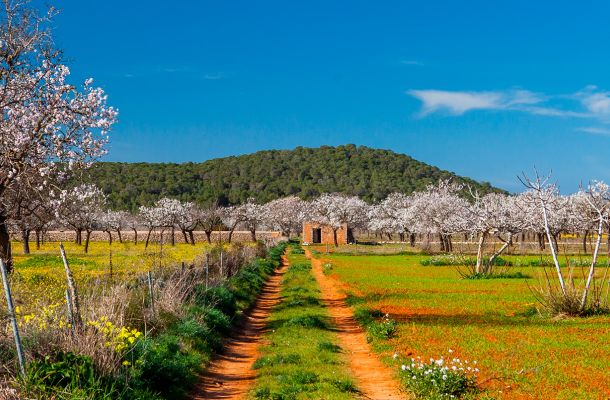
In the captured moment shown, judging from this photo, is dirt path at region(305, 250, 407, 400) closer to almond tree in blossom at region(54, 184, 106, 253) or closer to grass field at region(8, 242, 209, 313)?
grass field at region(8, 242, 209, 313)

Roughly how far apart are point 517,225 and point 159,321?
2569cm

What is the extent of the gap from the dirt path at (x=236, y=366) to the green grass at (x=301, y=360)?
0.90ft

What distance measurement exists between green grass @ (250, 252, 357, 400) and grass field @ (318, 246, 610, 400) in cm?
155

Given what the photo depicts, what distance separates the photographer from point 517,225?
3544 cm

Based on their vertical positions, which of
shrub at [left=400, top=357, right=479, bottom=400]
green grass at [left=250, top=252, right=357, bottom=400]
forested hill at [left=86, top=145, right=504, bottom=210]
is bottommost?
green grass at [left=250, top=252, right=357, bottom=400]

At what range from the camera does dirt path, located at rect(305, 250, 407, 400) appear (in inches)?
446

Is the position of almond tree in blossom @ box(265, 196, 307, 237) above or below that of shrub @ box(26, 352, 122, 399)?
above

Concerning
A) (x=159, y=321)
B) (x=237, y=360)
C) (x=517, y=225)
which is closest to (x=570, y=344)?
(x=237, y=360)

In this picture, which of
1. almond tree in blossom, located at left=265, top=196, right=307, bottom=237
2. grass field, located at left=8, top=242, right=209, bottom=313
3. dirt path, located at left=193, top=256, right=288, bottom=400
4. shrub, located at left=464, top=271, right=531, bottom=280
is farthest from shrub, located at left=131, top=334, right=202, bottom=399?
almond tree in blossom, located at left=265, top=196, right=307, bottom=237

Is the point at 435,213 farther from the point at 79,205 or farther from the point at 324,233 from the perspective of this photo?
the point at 79,205

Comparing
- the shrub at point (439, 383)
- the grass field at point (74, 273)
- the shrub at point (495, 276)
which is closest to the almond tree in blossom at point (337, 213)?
the grass field at point (74, 273)

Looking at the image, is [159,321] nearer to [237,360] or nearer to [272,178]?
[237,360]

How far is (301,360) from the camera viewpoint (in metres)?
13.8

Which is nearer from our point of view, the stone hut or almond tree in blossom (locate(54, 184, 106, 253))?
almond tree in blossom (locate(54, 184, 106, 253))
